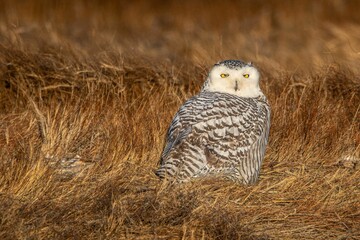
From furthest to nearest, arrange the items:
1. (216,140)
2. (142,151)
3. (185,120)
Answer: (142,151), (185,120), (216,140)

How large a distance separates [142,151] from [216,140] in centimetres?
61

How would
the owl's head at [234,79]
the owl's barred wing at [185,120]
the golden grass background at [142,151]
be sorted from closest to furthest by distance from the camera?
→ the golden grass background at [142,151]
the owl's barred wing at [185,120]
the owl's head at [234,79]

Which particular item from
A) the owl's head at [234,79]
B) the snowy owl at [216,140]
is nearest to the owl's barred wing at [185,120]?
the snowy owl at [216,140]

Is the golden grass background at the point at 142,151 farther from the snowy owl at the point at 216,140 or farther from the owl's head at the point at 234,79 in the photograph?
the owl's head at the point at 234,79

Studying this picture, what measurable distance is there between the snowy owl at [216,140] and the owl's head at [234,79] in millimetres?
116

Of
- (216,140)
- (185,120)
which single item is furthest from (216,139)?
(185,120)

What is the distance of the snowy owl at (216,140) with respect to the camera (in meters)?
4.58

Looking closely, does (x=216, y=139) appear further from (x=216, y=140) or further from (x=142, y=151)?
(x=142, y=151)

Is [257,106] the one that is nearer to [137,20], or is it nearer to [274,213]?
[274,213]

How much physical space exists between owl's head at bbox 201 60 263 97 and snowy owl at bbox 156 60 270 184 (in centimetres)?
12

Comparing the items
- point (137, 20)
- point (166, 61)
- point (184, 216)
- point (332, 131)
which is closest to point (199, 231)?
point (184, 216)

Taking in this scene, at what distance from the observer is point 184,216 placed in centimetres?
394

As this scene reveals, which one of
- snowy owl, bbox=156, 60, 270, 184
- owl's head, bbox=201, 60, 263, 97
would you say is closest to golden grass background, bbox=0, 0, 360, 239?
snowy owl, bbox=156, 60, 270, 184

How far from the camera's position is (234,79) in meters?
5.23
